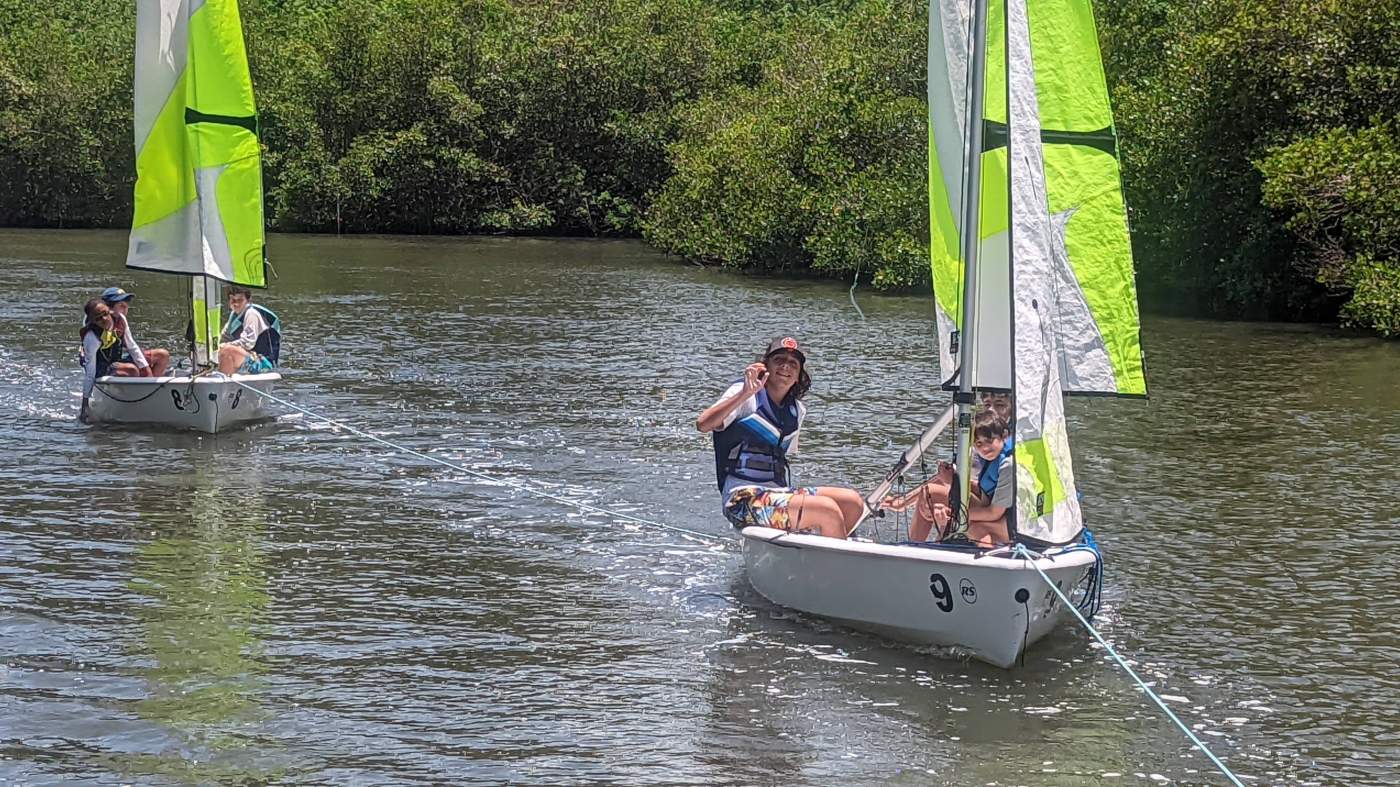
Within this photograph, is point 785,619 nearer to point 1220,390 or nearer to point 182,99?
point 182,99

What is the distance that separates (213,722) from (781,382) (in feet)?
14.5

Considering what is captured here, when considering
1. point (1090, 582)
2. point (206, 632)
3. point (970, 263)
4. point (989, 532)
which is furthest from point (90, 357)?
point (1090, 582)

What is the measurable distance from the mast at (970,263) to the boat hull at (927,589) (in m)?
0.67

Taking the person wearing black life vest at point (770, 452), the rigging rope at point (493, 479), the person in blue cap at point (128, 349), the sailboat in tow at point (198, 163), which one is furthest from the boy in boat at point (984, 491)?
the person in blue cap at point (128, 349)

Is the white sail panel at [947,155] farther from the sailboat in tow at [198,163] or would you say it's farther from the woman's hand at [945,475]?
the sailboat in tow at [198,163]

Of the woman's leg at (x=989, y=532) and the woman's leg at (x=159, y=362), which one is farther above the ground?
the woman's leg at (x=159, y=362)

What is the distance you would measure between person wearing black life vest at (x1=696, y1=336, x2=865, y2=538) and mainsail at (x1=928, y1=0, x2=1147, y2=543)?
1.09 metres

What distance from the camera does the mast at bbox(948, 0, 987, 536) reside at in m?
11.2

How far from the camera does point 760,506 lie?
1203cm

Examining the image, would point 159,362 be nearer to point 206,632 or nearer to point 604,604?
point 206,632

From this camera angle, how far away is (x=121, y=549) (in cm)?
1420

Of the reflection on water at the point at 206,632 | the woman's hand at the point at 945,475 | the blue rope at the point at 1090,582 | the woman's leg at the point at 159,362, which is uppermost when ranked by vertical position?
the woman's hand at the point at 945,475

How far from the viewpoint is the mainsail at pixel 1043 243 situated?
1071 centimetres

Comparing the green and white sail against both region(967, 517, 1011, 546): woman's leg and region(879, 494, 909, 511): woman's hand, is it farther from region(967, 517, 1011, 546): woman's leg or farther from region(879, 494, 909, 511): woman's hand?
region(879, 494, 909, 511): woman's hand
